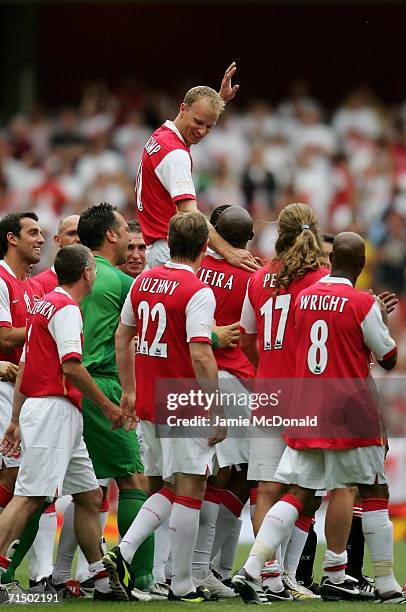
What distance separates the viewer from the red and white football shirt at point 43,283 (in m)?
9.60

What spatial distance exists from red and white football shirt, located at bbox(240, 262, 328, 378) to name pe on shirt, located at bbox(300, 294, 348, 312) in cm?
33

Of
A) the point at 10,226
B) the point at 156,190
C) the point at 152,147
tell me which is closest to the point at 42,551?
the point at 10,226

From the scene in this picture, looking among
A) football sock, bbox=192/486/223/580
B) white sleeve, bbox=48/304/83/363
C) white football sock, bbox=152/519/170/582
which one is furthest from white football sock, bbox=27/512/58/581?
white sleeve, bbox=48/304/83/363

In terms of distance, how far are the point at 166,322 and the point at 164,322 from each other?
1 centimetres

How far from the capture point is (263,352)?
340 inches

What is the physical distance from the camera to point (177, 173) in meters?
8.88

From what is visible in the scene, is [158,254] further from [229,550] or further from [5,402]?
[229,550]

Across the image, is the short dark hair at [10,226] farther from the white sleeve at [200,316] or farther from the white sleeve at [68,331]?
the white sleeve at [200,316]

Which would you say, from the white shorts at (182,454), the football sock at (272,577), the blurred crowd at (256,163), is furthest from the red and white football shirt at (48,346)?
the blurred crowd at (256,163)

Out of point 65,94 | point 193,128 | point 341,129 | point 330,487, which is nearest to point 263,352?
point 330,487

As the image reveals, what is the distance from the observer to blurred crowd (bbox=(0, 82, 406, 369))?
20.0 meters

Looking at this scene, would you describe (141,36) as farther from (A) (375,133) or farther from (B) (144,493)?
(B) (144,493)

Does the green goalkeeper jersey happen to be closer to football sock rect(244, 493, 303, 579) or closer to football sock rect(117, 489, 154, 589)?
football sock rect(117, 489, 154, 589)

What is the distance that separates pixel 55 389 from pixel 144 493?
1.14m
